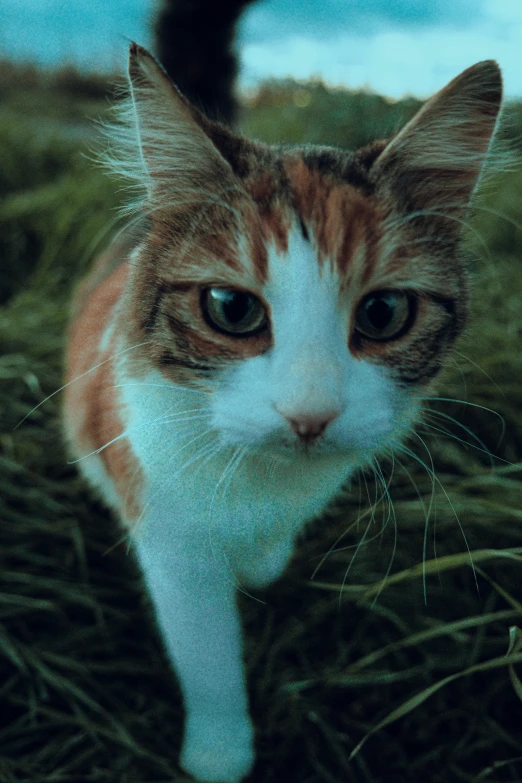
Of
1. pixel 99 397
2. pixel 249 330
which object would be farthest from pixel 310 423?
pixel 99 397

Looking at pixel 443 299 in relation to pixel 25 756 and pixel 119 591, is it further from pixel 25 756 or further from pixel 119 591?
pixel 25 756

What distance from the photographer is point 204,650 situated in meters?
1.17

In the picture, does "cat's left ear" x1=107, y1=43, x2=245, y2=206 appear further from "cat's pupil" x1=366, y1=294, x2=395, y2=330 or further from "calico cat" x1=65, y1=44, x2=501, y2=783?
"cat's pupil" x1=366, y1=294, x2=395, y2=330

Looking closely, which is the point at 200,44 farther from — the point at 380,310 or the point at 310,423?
the point at 310,423

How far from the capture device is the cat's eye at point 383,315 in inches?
37.2

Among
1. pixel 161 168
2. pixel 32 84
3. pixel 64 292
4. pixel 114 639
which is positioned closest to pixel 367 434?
pixel 161 168

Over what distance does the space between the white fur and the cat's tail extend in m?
1.86

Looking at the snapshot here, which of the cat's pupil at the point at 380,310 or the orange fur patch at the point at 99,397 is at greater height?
the cat's pupil at the point at 380,310

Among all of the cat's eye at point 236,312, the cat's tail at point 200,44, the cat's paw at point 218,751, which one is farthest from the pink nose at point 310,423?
the cat's tail at point 200,44

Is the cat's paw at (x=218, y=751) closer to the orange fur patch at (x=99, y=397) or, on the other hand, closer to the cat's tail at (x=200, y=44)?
the orange fur patch at (x=99, y=397)

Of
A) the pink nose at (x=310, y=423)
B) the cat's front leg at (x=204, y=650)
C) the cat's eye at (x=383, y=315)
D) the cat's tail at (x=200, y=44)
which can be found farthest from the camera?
the cat's tail at (x=200, y=44)

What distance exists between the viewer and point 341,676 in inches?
50.6

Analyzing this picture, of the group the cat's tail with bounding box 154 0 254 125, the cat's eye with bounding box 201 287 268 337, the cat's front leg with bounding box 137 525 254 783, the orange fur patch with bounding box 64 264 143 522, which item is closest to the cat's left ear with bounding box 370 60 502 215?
the cat's eye with bounding box 201 287 268 337

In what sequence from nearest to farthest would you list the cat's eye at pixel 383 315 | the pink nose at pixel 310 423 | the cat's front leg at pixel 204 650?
1. the pink nose at pixel 310 423
2. the cat's eye at pixel 383 315
3. the cat's front leg at pixel 204 650
